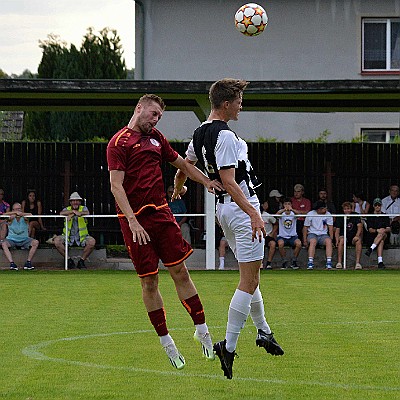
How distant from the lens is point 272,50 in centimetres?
3109

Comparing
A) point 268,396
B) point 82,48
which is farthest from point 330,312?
point 82,48

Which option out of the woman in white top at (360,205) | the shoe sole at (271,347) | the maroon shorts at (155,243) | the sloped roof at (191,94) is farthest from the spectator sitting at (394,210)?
the maroon shorts at (155,243)

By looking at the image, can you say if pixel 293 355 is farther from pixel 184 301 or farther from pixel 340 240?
pixel 340 240

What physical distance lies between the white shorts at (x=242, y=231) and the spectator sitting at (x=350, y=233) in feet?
43.1

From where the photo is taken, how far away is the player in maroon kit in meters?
7.60

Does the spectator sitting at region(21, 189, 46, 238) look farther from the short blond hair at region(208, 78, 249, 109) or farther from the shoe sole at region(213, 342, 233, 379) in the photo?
the shoe sole at region(213, 342, 233, 379)

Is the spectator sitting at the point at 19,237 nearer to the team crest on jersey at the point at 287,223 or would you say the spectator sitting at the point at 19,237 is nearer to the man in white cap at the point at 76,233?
the man in white cap at the point at 76,233

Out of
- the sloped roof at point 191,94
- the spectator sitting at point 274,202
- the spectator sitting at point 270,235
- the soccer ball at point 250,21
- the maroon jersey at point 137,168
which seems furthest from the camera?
the spectator sitting at point 274,202

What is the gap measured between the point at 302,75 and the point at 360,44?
1896 millimetres

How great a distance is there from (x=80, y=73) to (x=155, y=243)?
103 feet

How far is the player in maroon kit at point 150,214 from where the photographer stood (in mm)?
7598

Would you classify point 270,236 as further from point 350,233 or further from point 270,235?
point 350,233

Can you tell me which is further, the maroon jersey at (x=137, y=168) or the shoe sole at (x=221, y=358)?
the maroon jersey at (x=137, y=168)

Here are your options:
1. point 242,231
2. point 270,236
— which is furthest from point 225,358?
point 270,236
